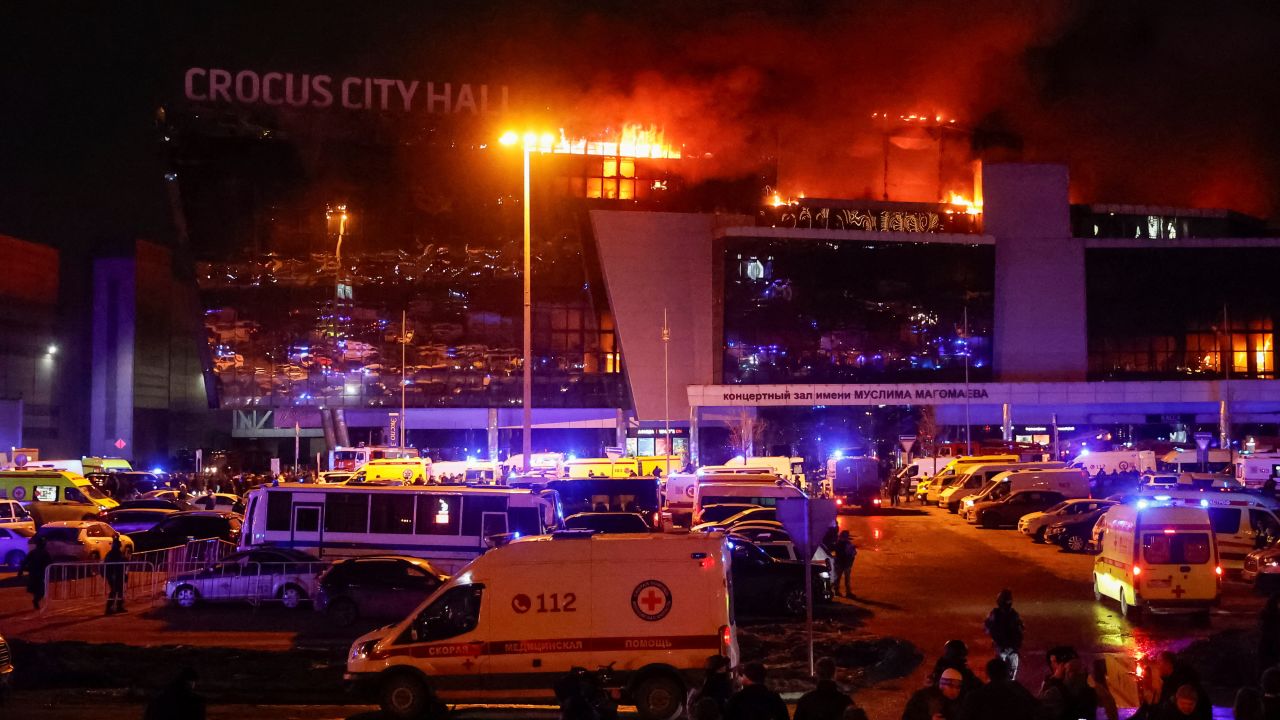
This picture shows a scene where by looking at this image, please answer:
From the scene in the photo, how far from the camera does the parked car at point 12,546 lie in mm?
26828

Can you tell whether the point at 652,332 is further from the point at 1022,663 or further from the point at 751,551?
the point at 1022,663

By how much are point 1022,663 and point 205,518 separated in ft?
68.3

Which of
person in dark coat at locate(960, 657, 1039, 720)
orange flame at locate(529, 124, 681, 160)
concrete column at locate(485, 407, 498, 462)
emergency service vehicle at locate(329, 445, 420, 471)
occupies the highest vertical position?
orange flame at locate(529, 124, 681, 160)

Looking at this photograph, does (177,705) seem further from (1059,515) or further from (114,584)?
(1059,515)

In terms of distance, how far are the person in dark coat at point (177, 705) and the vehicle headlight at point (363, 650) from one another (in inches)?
148

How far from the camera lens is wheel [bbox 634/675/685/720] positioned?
1139 cm

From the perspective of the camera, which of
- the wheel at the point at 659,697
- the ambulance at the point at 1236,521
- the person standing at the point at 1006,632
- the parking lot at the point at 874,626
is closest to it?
the wheel at the point at 659,697

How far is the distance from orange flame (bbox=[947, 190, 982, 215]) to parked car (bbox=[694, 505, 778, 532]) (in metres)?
46.2

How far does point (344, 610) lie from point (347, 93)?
143 ft

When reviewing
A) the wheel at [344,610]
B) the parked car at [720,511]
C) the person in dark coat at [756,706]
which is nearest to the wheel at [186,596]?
the wheel at [344,610]

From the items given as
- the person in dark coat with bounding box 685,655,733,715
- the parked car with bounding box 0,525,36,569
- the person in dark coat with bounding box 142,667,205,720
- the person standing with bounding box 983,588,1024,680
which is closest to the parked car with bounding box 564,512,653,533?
the person standing with bounding box 983,588,1024,680

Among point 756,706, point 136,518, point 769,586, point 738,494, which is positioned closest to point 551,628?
point 756,706

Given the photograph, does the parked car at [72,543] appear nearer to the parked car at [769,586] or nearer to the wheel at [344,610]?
the wheel at [344,610]

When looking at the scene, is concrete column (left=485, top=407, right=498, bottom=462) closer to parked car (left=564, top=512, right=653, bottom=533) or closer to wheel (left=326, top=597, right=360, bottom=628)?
parked car (left=564, top=512, right=653, bottom=533)
